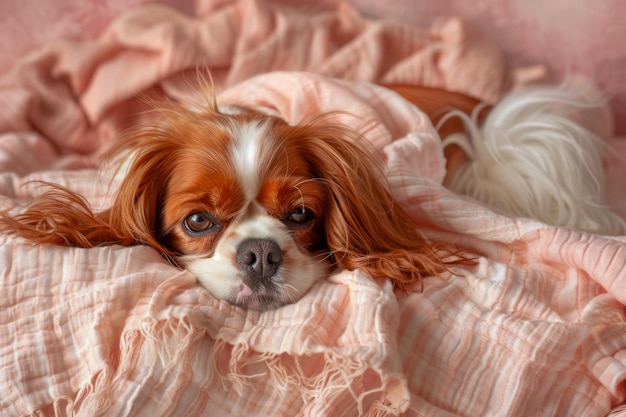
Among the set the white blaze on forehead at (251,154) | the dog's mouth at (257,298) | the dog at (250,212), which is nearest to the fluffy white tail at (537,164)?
the dog at (250,212)

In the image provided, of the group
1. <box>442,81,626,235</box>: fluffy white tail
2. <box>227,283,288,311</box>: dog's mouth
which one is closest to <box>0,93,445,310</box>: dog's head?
<box>227,283,288,311</box>: dog's mouth

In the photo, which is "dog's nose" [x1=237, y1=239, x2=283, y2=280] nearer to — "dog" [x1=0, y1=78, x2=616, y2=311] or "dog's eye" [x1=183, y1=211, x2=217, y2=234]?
"dog" [x1=0, y1=78, x2=616, y2=311]

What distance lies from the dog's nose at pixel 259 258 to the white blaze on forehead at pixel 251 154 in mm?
116

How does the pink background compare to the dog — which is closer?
the dog

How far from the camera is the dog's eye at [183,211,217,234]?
1477 millimetres

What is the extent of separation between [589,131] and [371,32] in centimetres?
87

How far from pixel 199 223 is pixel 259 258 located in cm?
17

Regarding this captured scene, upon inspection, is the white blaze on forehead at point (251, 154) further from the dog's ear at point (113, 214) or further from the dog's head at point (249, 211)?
the dog's ear at point (113, 214)

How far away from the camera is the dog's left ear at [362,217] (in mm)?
1491

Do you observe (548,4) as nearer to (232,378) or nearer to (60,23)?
(60,23)

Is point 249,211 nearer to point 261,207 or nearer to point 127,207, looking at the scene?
point 261,207

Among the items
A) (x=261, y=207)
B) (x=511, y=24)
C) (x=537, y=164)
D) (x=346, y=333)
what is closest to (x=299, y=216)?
(x=261, y=207)

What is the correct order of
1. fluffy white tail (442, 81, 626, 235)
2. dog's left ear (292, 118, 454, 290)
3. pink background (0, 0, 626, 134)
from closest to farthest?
1. dog's left ear (292, 118, 454, 290)
2. fluffy white tail (442, 81, 626, 235)
3. pink background (0, 0, 626, 134)

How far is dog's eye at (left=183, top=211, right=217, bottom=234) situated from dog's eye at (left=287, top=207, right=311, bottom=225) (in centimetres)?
16
